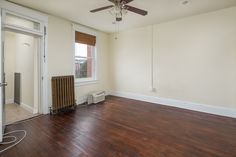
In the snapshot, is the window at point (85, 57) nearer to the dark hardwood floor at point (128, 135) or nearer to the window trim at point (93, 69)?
the window trim at point (93, 69)

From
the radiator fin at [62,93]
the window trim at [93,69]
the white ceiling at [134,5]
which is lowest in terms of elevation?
the radiator fin at [62,93]

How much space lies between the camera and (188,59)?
3.87 m

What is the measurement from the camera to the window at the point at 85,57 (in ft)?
14.8

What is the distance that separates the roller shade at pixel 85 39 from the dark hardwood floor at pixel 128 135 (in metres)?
2.23

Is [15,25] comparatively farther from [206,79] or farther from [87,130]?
[206,79]

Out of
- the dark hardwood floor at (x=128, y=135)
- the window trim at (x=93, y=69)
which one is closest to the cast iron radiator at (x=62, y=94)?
the dark hardwood floor at (x=128, y=135)

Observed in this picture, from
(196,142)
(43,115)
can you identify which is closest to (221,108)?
(196,142)

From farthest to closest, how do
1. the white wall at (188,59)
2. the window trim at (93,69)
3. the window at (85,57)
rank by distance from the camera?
the window at (85,57), the window trim at (93,69), the white wall at (188,59)

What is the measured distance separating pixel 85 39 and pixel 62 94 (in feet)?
6.41

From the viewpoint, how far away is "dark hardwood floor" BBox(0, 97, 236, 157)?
2.01 m

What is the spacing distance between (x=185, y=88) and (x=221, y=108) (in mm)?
942

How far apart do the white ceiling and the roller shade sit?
1.46 feet

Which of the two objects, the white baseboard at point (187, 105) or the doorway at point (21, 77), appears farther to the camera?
the doorway at point (21, 77)

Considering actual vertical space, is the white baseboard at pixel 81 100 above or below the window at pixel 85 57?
below
